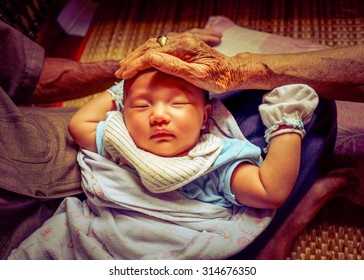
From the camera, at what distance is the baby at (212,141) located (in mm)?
733

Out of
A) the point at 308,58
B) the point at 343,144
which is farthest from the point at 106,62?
the point at 343,144

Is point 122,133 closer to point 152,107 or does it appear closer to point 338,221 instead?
point 152,107

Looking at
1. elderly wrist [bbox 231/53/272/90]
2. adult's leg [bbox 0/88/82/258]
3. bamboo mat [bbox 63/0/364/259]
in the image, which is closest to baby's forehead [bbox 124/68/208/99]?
elderly wrist [bbox 231/53/272/90]

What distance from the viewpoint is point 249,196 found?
739 millimetres

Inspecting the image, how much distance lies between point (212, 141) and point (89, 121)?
29 centimetres

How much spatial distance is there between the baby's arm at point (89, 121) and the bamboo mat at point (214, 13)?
0.48 m

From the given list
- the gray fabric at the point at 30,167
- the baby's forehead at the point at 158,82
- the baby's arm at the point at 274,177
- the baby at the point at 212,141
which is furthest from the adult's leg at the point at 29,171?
the baby's arm at the point at 274,177

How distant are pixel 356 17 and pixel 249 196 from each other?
0.95m

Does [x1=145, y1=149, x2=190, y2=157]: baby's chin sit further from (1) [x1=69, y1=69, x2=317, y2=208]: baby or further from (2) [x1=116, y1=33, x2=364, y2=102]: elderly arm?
(2) [x1=116, y1=33, x2=364, y2=102]: elderly arm

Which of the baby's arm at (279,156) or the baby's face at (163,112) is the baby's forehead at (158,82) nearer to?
the baby's face at (163,112)

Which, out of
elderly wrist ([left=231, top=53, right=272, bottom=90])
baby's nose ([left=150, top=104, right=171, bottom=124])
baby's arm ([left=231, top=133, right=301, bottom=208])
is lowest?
baby's arm ([left=231, top=133, right=301, bottom=208])

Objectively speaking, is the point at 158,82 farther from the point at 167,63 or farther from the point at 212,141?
the point at 212,141

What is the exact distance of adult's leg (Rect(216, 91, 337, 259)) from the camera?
0.81 meters

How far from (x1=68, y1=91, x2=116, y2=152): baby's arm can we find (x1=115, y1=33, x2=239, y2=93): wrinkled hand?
0.12 m
